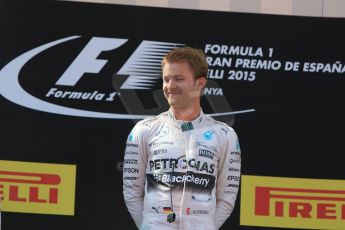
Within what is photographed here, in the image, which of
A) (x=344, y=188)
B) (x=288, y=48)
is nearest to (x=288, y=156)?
(x=344, y=188)

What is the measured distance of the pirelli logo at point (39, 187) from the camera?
13.5ft

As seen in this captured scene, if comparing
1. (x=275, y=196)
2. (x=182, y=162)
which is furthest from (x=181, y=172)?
(x=275, y=196)

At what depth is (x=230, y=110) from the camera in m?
4.15

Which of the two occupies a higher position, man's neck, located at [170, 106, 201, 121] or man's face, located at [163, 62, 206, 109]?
man's face, located at [163, 62, 206, 109]

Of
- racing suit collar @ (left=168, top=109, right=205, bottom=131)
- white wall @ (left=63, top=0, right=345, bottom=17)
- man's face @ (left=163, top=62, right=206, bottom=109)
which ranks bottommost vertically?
racing suit collar @ (left=168, top=109, right=205, bottom=131)

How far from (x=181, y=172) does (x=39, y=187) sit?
6.21 feet

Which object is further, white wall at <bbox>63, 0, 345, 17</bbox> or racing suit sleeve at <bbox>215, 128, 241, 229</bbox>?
white wall at <bbox>63, 0, 345, 17</bbox>

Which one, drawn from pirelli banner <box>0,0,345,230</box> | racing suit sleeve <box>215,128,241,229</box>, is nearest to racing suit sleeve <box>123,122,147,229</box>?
racing suit sleeve <box>215,128,241,229</box>

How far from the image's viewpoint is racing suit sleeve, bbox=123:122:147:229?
2533 millimetres

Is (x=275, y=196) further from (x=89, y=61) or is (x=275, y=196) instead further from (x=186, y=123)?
(x=186, y=123)

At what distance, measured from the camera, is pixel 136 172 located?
2.54 meters

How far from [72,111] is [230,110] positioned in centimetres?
A: 99

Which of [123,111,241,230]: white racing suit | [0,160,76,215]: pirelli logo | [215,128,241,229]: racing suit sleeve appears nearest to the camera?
[123,111,241,230]: white racing suit

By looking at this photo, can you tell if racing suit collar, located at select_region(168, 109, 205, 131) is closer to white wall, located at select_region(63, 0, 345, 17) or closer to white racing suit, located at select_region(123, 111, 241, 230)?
white racing suit, located at select_region(123, 111, 241, 230)
